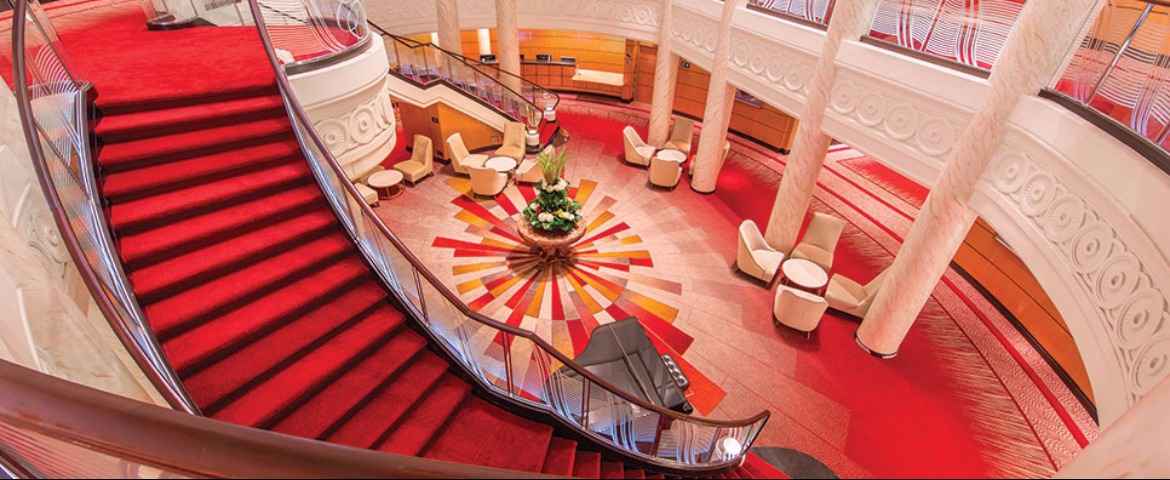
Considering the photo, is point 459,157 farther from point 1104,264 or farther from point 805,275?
point 1104,264

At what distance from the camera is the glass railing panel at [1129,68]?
108 inches

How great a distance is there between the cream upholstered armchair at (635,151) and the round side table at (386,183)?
471 centimetres

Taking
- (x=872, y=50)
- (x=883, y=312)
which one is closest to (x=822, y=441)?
(x=883, y=312)

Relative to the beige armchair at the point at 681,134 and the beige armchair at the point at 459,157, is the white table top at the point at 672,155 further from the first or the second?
the beige armchair at the point at 459,157

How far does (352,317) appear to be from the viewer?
134 inches

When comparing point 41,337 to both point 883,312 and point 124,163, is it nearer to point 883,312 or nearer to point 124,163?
point 124,163

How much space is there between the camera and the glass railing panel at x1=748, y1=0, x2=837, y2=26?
5688 mm

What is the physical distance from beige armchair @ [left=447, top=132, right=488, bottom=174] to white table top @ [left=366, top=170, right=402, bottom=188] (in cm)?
112

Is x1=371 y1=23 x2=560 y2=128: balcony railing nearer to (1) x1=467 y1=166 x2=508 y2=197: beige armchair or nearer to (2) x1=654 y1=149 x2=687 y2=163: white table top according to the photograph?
(1) x1=467 y1=166 x2=508 y2=197: beige armchair

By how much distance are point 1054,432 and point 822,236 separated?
329cm

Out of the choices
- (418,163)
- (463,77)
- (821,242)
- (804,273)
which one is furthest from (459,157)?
(821,242)

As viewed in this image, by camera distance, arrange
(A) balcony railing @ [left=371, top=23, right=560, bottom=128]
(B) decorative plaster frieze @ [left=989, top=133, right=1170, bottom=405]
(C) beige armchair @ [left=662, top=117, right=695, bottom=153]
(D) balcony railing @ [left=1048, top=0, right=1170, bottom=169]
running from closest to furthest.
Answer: (B) decorative plaster frieze @ [left=989, top=133, right=1170, bottom=405] → (D) balcony railing @ [left=1048, top=0, right=1170, bottom=169] → (A) balcony railing @ [left=371, top=23, right=560, bottom=128] → (C) beige armchair @ [left=662, top=117, right=695, bottom=153]

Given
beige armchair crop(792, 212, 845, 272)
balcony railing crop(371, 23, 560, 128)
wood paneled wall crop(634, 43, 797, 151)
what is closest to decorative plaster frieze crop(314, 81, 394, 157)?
balcony railing crop(371, 23, 560, 128)

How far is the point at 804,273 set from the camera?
6.55 metres
